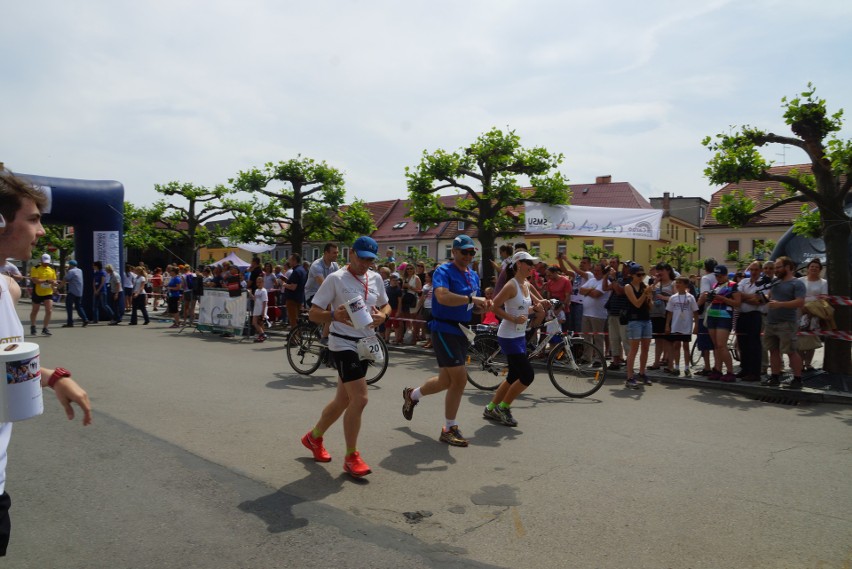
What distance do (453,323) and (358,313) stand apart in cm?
149

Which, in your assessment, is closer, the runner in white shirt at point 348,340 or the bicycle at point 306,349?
the runner in white shirt at point 348,340

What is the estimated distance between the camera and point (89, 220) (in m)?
20.1

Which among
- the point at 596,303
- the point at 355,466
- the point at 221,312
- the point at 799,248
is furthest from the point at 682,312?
the point at 221,312

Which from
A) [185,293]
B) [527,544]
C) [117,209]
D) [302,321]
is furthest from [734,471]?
[117,209]

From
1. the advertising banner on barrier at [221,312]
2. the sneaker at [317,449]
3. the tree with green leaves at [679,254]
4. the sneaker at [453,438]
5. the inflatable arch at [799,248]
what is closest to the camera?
the sneaker at [317,449]

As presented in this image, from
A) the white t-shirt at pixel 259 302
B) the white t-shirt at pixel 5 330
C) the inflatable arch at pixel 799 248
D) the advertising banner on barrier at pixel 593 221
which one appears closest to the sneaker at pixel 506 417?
the white t-shirt at pixel 5 330

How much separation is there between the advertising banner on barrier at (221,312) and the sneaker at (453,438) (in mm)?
10759

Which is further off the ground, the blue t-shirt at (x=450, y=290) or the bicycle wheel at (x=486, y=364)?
the blue t-shirt at (x=450, y=290)

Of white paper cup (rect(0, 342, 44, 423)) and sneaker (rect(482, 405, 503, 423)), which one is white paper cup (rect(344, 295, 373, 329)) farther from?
white paper cup (rect(0, 342, 44, 423))

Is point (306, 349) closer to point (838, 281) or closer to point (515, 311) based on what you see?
point (515, 311)

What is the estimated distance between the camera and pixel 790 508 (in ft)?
14.7

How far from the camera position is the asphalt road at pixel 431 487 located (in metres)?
3.70

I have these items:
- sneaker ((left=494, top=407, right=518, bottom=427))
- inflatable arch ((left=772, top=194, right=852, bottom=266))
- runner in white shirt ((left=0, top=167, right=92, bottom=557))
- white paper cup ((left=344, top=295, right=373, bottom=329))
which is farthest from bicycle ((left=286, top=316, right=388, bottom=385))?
inflatable arch ((left=772, top=194, right=852, bottom=266))

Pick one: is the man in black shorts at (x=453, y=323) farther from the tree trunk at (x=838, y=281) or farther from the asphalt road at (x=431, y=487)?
the tree trunk at (x=838, y=281)
